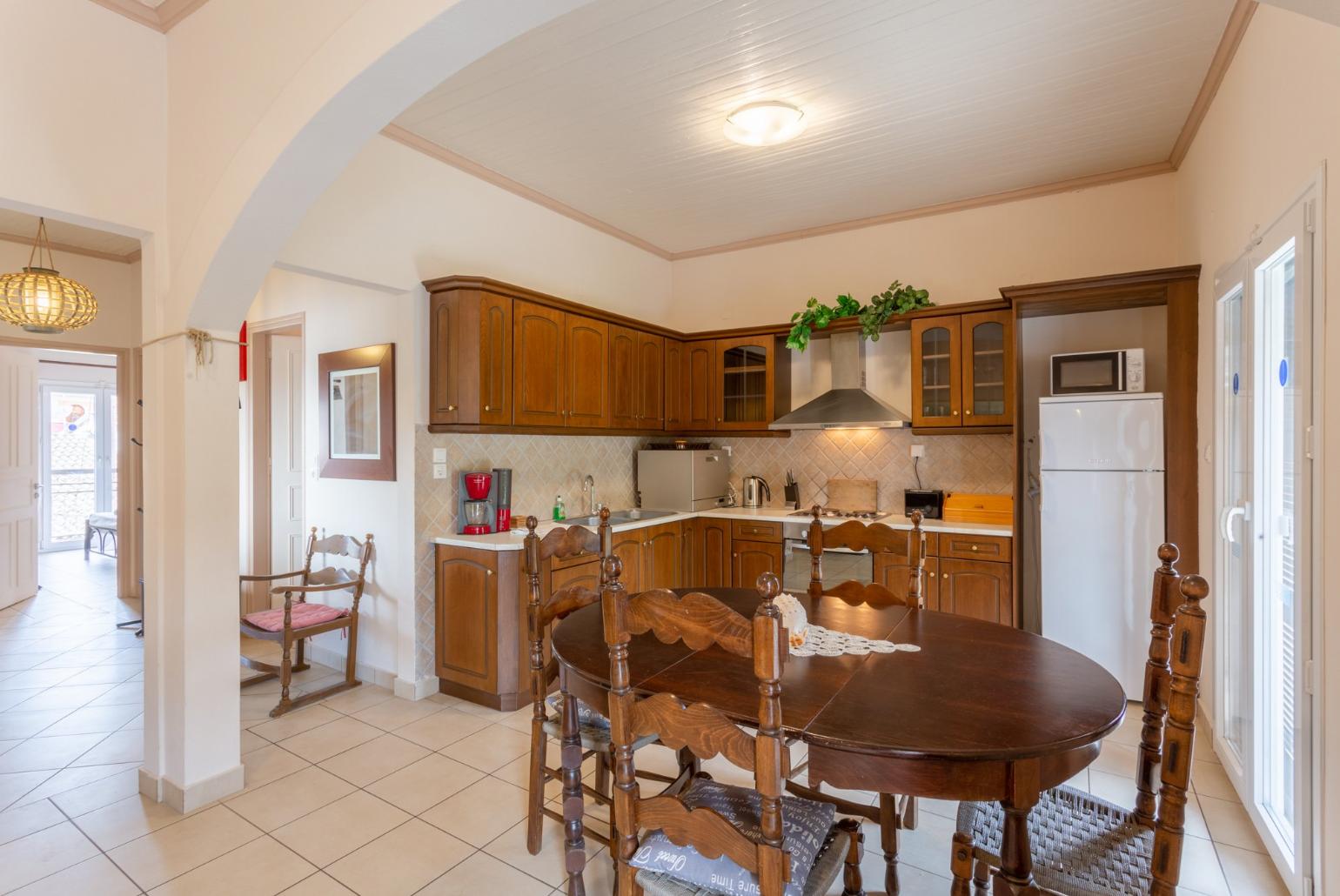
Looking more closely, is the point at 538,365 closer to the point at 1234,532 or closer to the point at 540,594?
the point at 540,594

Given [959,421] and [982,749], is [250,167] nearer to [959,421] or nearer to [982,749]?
[982,749]

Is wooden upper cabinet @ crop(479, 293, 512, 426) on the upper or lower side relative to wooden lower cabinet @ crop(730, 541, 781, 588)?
upper

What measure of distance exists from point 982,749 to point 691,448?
12.2 ft

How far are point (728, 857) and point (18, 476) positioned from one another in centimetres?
716

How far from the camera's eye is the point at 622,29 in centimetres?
250

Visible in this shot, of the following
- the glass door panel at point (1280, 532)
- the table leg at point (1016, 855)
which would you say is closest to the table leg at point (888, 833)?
the table leg at point (1016, 855)

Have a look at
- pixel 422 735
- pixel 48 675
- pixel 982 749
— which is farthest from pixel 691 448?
pixel 48 675

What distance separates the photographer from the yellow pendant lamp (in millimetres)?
3621

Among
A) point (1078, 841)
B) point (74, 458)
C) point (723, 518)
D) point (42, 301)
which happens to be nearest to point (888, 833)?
point (1078, 841)

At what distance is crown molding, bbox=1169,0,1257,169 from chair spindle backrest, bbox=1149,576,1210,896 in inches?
86.8

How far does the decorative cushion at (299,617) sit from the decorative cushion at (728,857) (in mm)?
2856

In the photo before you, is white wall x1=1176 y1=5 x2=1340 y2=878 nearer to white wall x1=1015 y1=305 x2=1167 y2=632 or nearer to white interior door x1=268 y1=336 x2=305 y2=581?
white wall x1=1015 y1=305 x2=1167 y2=632

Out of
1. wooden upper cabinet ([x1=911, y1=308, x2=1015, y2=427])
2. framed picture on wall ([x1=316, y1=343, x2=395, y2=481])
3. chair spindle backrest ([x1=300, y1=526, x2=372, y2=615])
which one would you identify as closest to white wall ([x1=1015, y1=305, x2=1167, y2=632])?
wooden upper cabinet ([x1=911, y1=308, x2=1015, y2=427])

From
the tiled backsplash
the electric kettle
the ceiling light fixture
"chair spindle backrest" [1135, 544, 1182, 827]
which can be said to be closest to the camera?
"chair spindle backrest" [1135, 544, 1182, 827]
